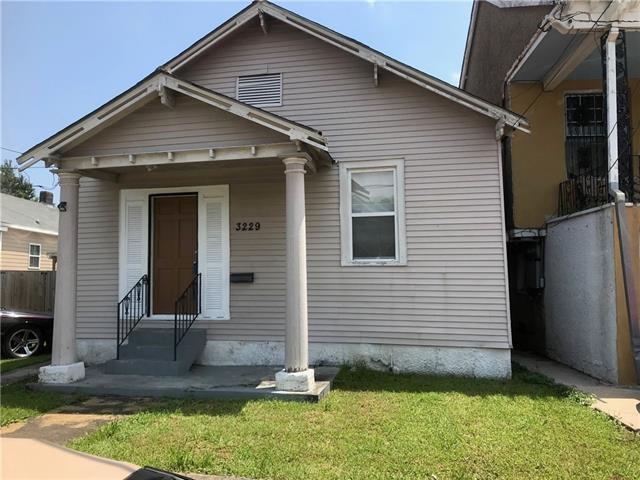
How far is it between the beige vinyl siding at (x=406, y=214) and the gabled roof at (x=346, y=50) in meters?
0.30

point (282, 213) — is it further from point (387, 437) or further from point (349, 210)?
point (387, 437)

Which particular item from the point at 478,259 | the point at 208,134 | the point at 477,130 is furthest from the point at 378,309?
the point at 208,134

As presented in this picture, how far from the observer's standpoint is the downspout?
619cm

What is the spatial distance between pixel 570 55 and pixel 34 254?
64.1ft

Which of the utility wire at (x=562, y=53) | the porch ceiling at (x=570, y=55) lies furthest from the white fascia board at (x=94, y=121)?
the porch ceiling at (x=570, y=55)

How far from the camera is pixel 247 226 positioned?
26.2 feet

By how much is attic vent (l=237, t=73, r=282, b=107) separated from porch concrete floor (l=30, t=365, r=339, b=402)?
4.44m

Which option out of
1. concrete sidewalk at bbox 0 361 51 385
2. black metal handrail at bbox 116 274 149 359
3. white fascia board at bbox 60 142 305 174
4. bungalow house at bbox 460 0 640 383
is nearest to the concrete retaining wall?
bungalow house at bbox 460 0 640 383

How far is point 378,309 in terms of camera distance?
294 inches

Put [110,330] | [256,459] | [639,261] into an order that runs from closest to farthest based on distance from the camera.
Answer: [256,459]
[639,261]
[110,330]

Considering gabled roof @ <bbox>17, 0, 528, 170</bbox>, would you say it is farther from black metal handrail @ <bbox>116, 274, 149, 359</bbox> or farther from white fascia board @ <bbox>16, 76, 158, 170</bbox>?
black metal handrail @ <bbox>116, 274, 149, 359</bbox>

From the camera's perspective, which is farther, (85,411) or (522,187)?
(522,187)

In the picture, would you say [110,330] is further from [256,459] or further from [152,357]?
[256,459]

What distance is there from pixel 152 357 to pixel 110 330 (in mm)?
1456
